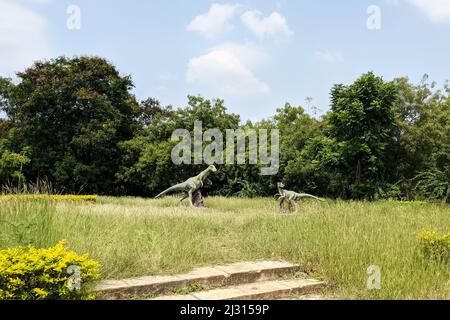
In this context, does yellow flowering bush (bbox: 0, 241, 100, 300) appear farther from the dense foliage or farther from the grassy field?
the dense foliage

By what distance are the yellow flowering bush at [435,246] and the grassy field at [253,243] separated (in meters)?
0.15

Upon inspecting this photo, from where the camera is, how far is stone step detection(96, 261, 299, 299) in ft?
13.7

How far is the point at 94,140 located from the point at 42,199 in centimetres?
1328

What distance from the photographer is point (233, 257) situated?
5590 millimetres

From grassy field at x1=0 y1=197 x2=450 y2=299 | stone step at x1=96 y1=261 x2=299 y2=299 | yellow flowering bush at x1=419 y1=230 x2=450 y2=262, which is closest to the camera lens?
stone step at x1=96 y1=261 x2=299 y2=299

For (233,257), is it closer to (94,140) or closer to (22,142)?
(94,140)

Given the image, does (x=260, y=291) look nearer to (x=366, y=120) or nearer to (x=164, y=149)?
(x=366, y=120)

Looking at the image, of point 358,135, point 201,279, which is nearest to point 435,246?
point 201,279

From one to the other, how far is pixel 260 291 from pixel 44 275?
89.1 inches

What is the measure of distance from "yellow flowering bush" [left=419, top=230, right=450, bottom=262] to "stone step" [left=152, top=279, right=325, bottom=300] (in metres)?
1.74

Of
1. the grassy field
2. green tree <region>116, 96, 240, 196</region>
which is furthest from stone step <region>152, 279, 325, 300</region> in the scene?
green tree <region>116, 96, 240, 196</region>

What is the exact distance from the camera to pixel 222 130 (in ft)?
58.7
